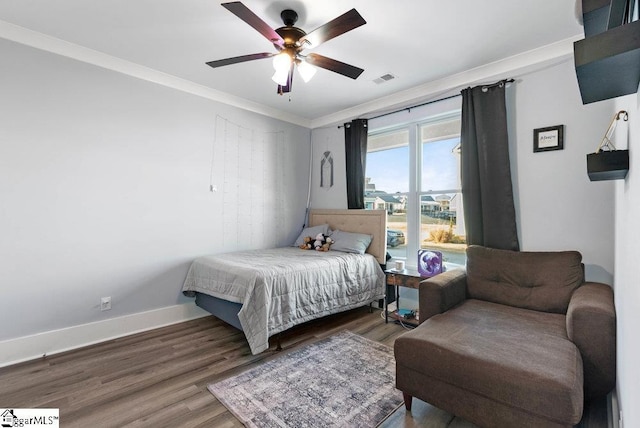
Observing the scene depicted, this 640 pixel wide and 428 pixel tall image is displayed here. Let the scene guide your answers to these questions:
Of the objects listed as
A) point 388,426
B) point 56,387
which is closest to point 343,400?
point 388,426

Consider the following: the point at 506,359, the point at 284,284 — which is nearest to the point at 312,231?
the point at 284,284

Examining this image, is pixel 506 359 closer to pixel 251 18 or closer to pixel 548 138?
pixel 548 138

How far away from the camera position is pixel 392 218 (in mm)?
3951

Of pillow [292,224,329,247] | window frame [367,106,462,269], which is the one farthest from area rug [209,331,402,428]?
pillow [292,224,329,247]

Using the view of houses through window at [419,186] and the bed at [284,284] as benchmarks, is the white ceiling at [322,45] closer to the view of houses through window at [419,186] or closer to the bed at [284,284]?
the view of houses through window at [419,186]

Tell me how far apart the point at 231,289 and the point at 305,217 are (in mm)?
2189

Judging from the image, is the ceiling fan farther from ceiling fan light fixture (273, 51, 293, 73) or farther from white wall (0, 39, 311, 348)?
white wall (0, 39, 311, 348)

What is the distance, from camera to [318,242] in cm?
391

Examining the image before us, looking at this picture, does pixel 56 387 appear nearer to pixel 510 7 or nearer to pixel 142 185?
pixel 142 185

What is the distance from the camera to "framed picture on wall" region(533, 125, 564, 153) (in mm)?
2582

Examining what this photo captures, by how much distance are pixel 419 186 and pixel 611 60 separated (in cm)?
298

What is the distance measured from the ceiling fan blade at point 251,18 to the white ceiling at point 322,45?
0.26m

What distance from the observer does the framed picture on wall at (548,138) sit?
8.47 feet

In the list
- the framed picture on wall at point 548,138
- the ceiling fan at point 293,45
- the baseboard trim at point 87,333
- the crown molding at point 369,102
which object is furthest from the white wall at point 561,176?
the baseboard trim at point 87,333
